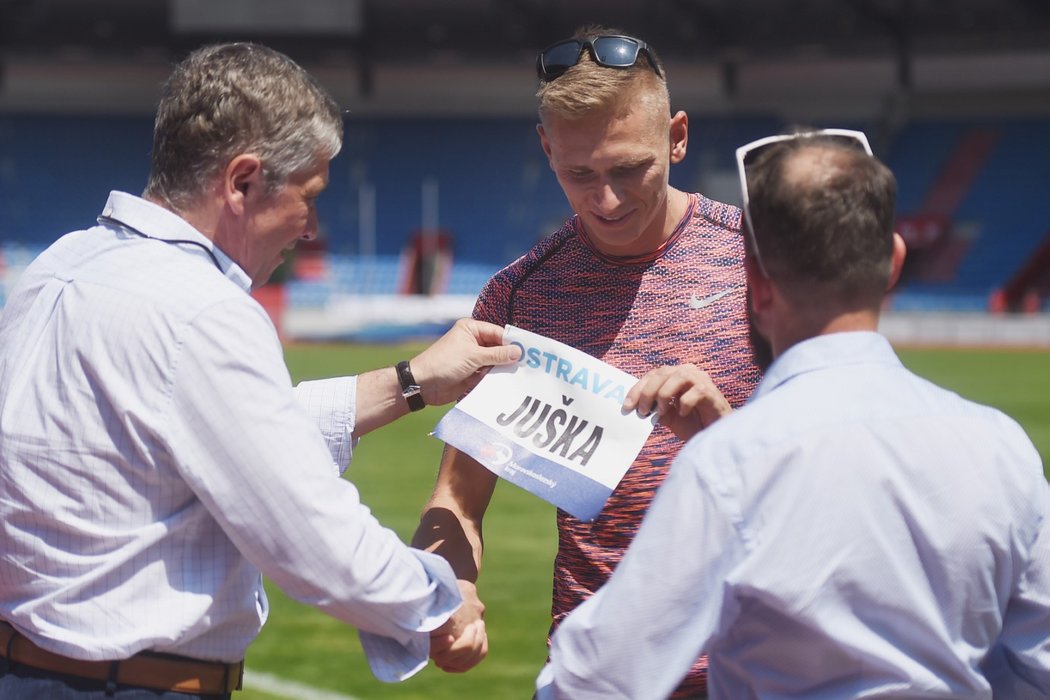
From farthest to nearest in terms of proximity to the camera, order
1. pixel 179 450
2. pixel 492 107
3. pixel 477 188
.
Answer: pixel 492 107, pixel 477 188, pixel 179 450

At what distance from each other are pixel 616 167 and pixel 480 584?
5.62 metres

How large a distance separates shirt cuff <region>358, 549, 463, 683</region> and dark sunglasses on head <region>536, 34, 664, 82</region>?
128 cm

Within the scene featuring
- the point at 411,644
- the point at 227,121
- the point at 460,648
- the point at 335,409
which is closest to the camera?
the point at 227,121

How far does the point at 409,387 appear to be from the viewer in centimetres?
330

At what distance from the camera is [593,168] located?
10.4 ft

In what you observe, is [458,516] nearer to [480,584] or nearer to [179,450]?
[179,450]

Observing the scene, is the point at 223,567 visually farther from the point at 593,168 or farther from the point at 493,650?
the point at 493,650

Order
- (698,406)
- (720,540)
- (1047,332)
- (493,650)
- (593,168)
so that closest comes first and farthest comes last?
(720,540) < (698,406) < (593,168) < (493,650) < (1047,332)

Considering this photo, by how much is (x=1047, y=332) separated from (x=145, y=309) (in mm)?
29931

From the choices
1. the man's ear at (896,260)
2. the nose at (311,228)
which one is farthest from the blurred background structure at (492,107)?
the man's ear at (896,260)

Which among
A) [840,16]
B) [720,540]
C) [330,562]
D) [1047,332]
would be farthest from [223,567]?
[840,16]

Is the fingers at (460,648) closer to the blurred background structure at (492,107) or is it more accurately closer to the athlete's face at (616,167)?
the athlete's face at (616,167)

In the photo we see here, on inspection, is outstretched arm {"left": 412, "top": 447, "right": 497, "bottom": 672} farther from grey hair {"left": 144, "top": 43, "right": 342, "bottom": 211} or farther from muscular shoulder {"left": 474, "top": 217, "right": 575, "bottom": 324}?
grey hair {"left": 144, "top": 43, "right": 342, "bottom": 211}

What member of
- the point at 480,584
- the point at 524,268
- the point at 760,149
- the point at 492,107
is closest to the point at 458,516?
the point at 524,268
